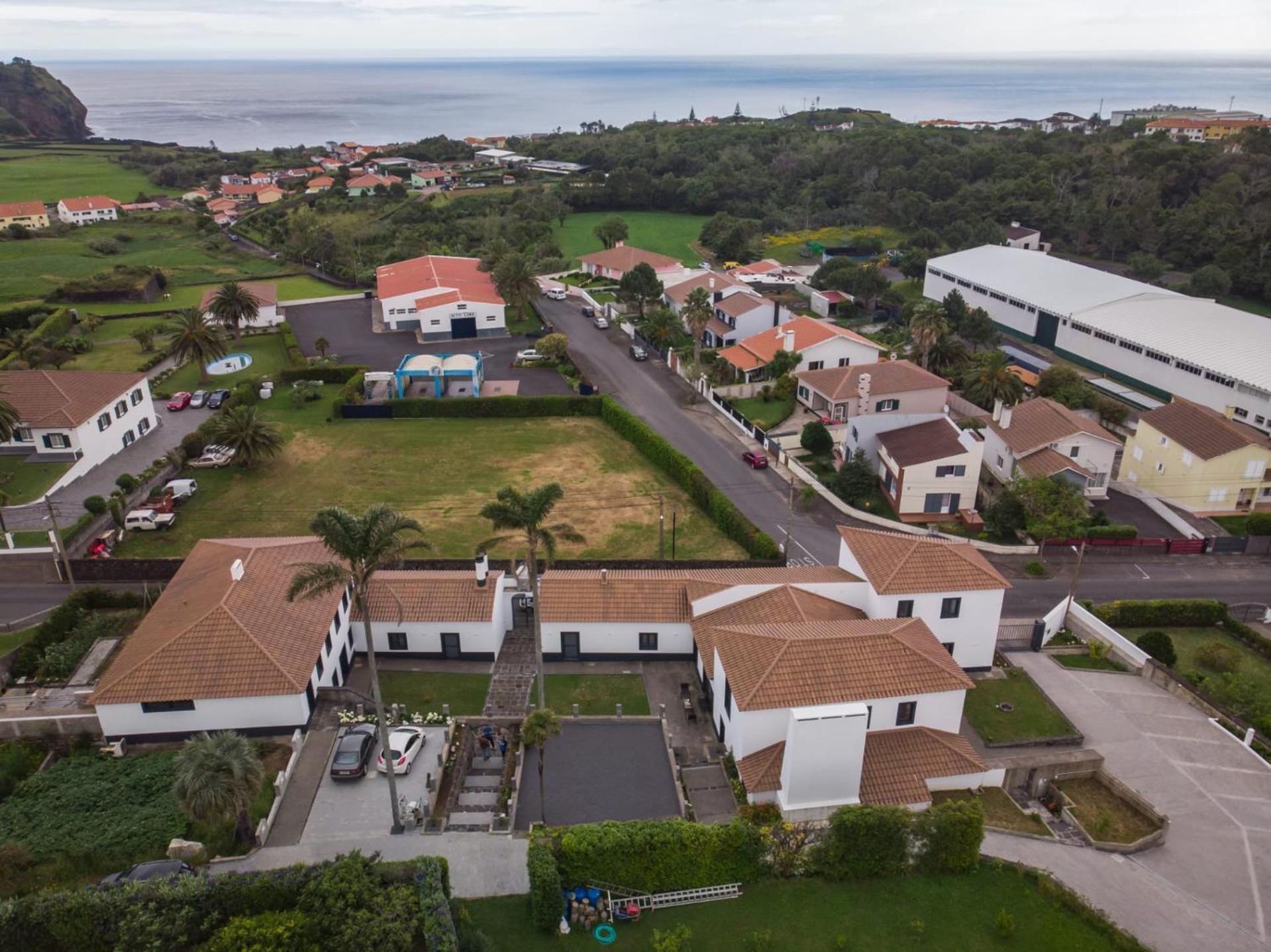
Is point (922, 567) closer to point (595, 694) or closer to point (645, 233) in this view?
point (595, 694)

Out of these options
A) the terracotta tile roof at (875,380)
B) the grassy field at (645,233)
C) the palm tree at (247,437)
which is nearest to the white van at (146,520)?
the palm tree at (247,437)

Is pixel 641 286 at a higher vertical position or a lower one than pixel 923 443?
higher

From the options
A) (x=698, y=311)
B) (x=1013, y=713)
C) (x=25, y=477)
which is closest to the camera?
(x=1013, y=713)

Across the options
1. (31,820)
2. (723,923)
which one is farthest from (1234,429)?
(31,820)

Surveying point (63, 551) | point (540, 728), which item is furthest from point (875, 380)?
point (63, 551)

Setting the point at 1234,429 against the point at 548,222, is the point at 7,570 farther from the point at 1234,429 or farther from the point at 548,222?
the point at 548,222

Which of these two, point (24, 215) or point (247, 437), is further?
point (24, 215)

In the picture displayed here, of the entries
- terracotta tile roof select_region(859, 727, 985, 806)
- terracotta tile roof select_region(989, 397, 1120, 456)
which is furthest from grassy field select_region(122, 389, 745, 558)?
terracotta tile roof select_region(989, 397, 1120, 456)
